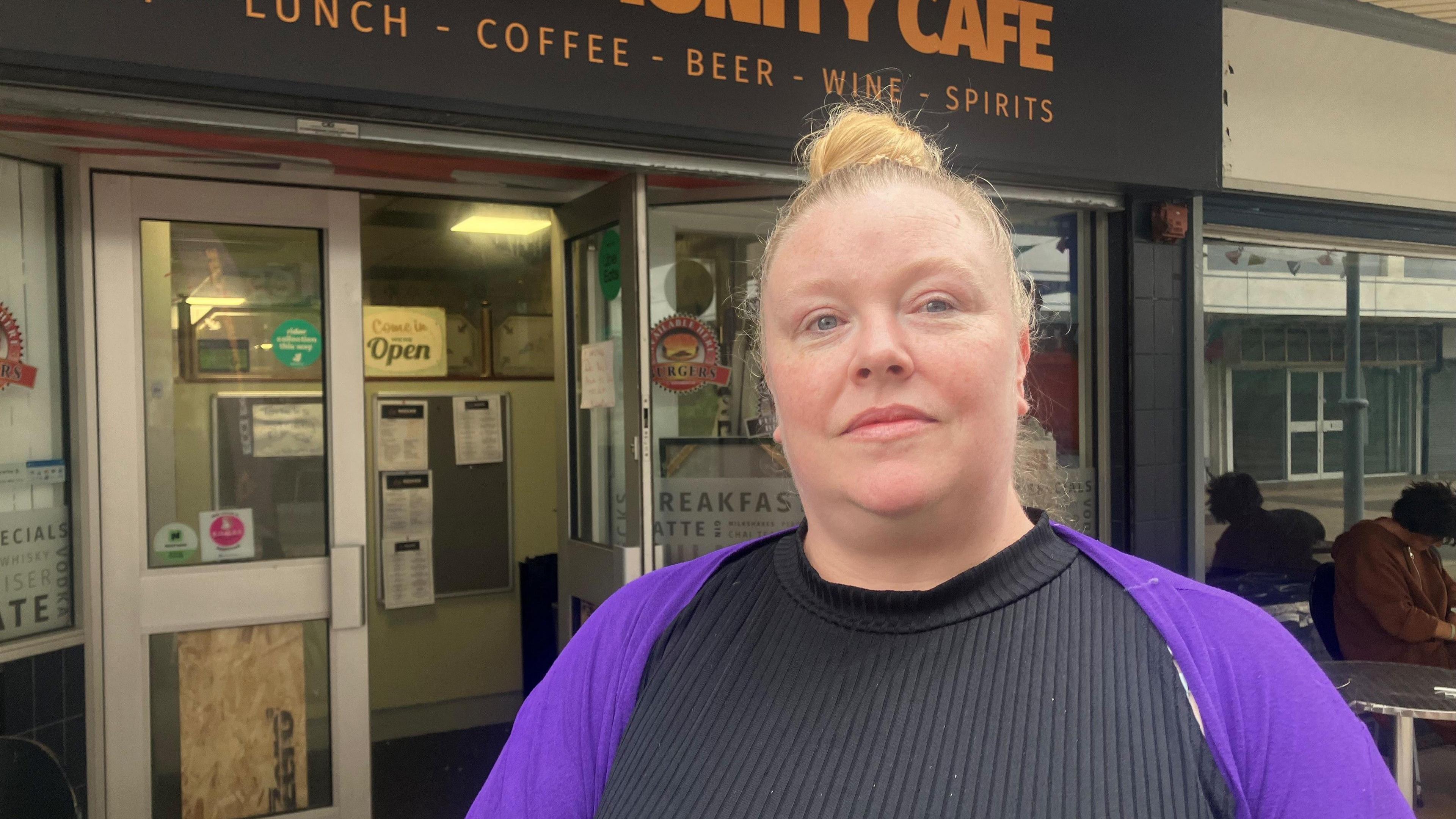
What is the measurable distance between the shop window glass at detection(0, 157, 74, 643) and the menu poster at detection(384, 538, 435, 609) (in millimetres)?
A: 1882

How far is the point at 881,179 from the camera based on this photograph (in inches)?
41.9

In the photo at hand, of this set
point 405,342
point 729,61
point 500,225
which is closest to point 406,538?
point 405,342

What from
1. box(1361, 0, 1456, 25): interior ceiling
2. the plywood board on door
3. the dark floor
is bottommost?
the dark floor

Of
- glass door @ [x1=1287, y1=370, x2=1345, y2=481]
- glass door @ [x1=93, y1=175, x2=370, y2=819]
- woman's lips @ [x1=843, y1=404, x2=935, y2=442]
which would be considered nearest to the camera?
woman's lips @ [x1=843, y1=404, x2=935, y2=442]

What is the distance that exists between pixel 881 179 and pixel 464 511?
14.2ft

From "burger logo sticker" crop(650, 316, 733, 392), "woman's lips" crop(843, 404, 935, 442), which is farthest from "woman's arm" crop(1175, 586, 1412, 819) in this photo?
"burger logo sticker" crop(650, 316, 733, 392)

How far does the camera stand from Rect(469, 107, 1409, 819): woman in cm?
88

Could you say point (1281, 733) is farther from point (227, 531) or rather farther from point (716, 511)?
point (227, 531)

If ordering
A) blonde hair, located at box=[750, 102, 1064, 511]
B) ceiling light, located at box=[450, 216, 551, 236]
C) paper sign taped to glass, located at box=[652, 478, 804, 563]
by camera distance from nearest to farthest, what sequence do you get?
1. blonde hair, located at box=[750, 102, 1064, 511]
2. paper sign taped to glass, located at box=[652, 478, 804, 563]
3. ceiling light, located at box=[450, 216, 551, 236]

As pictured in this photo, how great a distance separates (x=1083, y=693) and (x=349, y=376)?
2860 millimetres

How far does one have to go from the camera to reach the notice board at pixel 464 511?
16.3 feet

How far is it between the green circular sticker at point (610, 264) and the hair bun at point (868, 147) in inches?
85.0

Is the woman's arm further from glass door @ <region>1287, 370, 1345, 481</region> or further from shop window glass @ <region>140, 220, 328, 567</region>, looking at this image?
glass door @ <region>1287, 370, 1345, 481</region>

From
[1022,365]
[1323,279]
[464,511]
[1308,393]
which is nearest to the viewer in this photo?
[1022,365]
